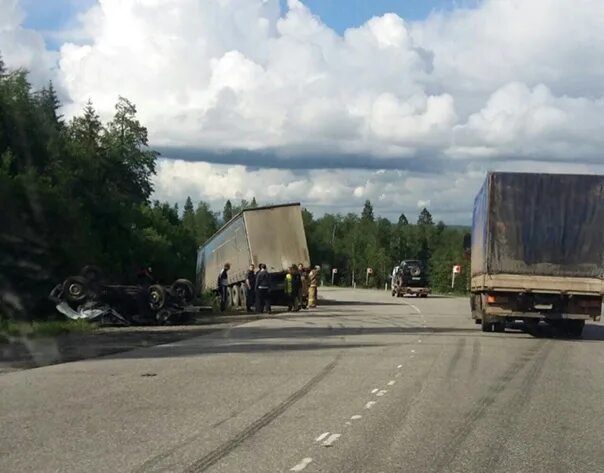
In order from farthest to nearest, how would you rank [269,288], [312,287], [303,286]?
[312,287]
[303,286]
[269,288]

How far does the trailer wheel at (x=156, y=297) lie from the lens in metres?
25.6

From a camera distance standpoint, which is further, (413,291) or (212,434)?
(413,291)

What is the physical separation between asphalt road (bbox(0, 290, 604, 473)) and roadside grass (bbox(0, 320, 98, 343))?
3.89 m

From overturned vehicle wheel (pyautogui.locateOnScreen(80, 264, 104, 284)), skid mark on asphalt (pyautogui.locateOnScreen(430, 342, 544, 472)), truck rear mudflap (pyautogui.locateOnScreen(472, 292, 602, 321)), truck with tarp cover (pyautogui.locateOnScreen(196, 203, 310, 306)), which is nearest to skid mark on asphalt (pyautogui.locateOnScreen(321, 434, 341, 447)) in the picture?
skid mark on asphalt (pyautogui.locateOnScreen(430, 342, 544, 472))

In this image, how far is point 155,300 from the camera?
25.6 m

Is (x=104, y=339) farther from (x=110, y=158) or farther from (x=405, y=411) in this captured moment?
(x=110, y=158)

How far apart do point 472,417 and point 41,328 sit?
46.2ft

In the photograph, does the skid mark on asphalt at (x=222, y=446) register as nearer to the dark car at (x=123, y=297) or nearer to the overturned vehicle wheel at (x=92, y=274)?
the dark car at (x=123, y=297)

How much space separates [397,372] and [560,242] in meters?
8.45

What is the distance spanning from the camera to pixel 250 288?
3347 centimetres

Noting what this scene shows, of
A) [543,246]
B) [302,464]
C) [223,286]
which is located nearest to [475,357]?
[543,246]

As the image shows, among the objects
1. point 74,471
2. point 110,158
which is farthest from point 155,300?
point 110,158

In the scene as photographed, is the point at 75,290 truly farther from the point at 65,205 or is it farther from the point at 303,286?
the point at 303,286

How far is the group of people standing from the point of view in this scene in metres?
31.6
